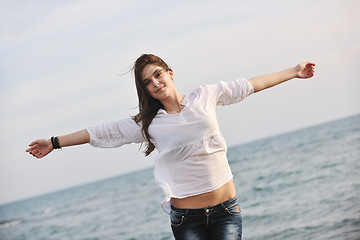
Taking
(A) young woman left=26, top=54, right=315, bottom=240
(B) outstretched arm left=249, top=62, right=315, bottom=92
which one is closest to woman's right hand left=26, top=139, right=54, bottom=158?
(A) young woman left=26, top=54, right=315, bottom=240

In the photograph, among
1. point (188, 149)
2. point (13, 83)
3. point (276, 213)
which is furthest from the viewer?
point (13, 83)

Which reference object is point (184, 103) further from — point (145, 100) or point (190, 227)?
point (190, 227)

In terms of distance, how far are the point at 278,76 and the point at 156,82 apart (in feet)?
1.97

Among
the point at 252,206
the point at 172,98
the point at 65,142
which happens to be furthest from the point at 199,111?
the point at 252,206

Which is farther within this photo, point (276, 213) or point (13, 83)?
point (13, 83)

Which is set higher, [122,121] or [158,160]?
[122,121]

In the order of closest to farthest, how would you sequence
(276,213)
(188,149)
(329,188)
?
(188,149)
(276,213)
(329,188)

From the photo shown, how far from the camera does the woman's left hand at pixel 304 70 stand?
95.3 inches

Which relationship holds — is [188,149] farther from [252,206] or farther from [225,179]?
[252,206]

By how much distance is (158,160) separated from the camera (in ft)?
7.63

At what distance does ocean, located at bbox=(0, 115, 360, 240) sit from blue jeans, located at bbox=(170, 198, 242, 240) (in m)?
5.18

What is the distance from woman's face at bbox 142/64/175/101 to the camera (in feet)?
7.64

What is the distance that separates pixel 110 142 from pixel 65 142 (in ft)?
0.70

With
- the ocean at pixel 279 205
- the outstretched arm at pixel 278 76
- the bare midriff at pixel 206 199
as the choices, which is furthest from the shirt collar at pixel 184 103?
the ocean at pixel 279 205
